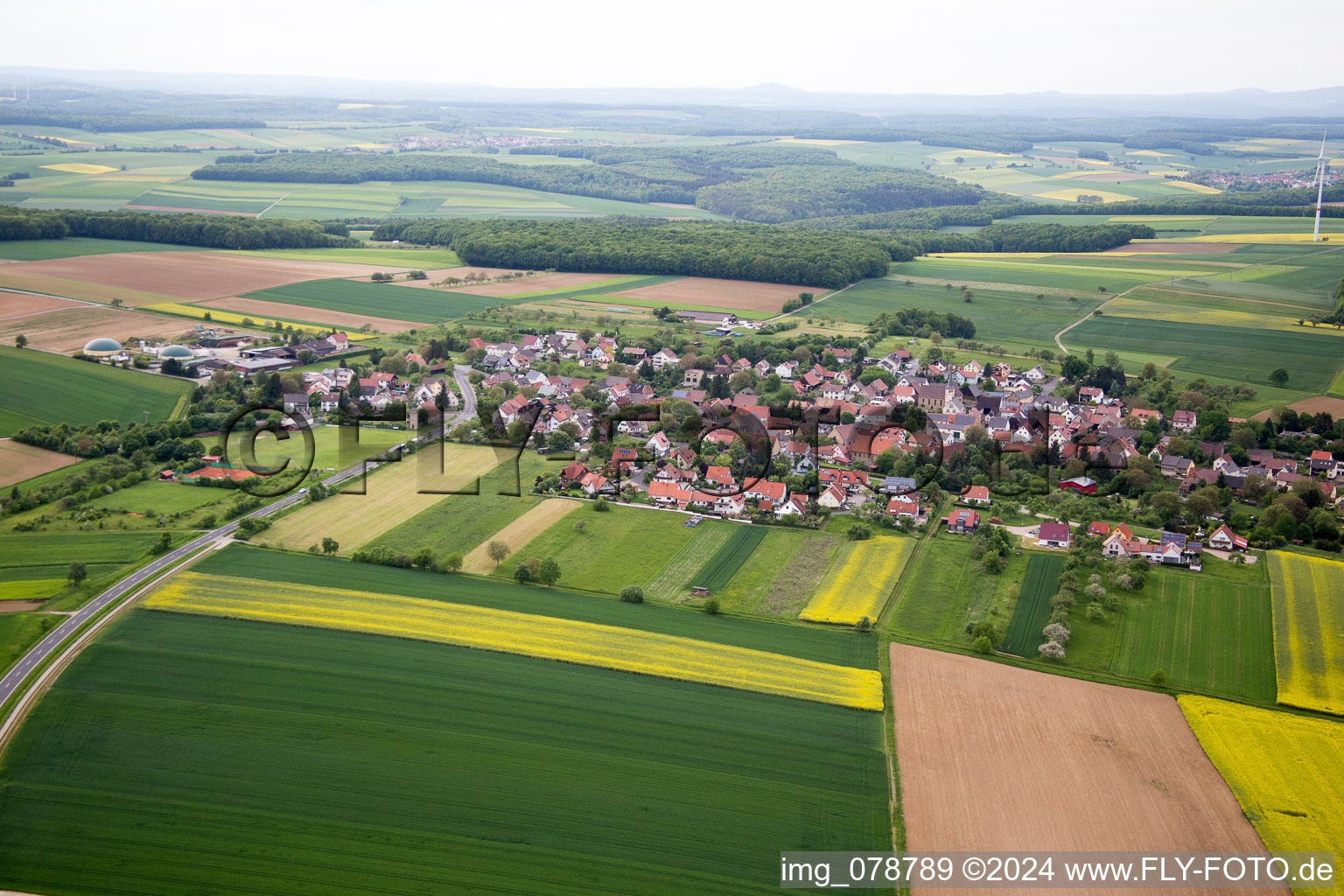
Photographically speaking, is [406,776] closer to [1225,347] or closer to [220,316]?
[220,316]

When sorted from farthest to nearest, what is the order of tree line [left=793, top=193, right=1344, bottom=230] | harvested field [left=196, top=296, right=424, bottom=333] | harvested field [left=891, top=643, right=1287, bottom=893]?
tree line [left=793, top=193, right=1344, bottom=230] → harvested field [left=196, top=296, right=424, bottom=333] → harvested field [left=891, top=643, right=1287, bottom=893]

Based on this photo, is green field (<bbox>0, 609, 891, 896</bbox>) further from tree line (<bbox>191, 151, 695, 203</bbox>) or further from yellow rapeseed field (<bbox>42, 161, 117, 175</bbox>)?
yellow rapeseed field (<bbox>42, 161, 117, 175</bbox>)

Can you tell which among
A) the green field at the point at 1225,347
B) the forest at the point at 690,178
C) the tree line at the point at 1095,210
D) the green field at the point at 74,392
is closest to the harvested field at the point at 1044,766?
the green field at the point at 1225,347

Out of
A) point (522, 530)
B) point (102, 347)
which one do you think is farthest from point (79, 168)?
point (522, 530)

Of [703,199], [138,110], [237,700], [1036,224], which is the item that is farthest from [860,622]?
[138,110]

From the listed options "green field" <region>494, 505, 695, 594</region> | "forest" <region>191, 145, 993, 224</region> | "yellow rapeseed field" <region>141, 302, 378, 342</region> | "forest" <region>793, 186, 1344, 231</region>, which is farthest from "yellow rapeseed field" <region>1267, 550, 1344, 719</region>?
"forest" <region>191, 145, 993, 224</region>

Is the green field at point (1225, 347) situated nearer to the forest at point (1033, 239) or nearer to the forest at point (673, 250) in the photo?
the forest at point (673, 250)

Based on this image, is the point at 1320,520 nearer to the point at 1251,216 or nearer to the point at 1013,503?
the point at 1013,503
